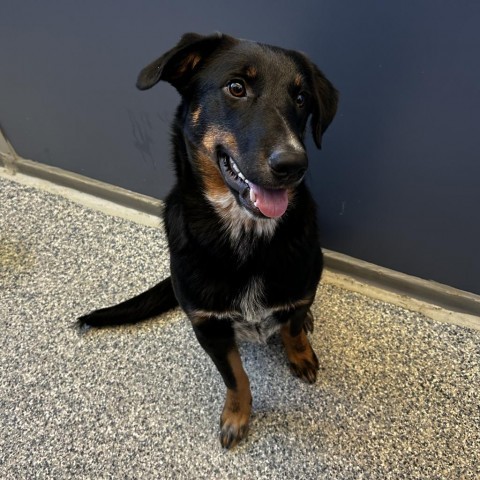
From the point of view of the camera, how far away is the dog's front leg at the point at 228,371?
3.34 feet

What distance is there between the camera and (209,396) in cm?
129

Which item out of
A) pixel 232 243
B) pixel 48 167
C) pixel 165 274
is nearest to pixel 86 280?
pixel 165 274

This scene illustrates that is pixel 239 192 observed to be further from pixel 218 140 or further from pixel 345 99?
pixel 345 99

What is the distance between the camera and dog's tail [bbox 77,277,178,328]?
4.60ft

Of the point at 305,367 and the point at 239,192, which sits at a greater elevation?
the point at 239,192

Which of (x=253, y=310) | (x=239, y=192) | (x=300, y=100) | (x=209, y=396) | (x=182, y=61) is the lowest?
(x=209, y=396)

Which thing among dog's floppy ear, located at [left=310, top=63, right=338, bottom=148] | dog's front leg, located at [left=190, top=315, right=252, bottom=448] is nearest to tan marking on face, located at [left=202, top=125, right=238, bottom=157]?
dog's floppy ear, located at [left=310, top=63, right=338, bottom=148]

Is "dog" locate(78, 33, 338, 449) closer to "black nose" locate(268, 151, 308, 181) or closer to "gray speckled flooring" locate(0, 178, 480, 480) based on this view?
"black nose" locate(268, 151, 308, 181)

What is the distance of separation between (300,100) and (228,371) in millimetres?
700

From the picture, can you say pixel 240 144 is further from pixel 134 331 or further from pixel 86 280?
pixel 86 280

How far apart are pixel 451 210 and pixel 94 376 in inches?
48.8

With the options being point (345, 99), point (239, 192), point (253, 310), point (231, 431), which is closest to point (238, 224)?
point (239, 192)

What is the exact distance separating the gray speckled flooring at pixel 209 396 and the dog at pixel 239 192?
0.46 ft

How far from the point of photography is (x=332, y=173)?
1.33 metres
